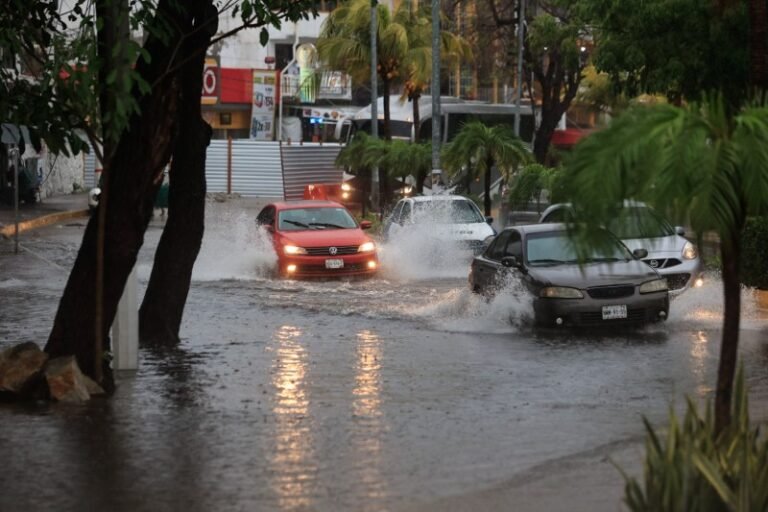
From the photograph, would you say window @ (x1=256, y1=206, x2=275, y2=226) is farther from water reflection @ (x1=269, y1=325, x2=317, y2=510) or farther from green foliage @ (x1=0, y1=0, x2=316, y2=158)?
green foliage @ (x1=0, y1=0, x2=316, y2=158)

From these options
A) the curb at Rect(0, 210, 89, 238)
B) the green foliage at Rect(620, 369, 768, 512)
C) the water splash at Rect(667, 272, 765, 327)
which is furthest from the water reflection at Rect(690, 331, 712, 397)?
the curb at Rect(0, 210, 89, 238)

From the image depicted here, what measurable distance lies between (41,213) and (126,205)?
113 feet

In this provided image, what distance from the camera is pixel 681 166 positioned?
6691mm

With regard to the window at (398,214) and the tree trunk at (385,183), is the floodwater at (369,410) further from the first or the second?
the tree trunk at (385,183)

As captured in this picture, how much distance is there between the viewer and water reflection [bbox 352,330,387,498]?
9659 millimetres

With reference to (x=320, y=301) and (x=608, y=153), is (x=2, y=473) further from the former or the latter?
(x=320, y=301)

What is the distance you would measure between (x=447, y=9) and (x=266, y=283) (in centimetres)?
3347

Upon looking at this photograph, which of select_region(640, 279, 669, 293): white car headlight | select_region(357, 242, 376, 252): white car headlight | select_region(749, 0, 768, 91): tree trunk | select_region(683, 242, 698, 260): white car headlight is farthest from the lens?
select_region(357, 242, 376, 252): white car headlight

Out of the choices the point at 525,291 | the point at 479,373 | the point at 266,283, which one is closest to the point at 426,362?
the point at 479,373

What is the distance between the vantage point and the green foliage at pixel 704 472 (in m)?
6.64

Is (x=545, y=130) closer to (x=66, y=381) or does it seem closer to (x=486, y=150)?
(x=486, y=150)

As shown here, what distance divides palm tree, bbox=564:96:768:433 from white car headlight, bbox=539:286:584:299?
10.2m

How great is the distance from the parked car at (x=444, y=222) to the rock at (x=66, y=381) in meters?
15.5

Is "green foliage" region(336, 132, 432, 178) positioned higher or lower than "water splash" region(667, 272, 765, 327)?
higher
